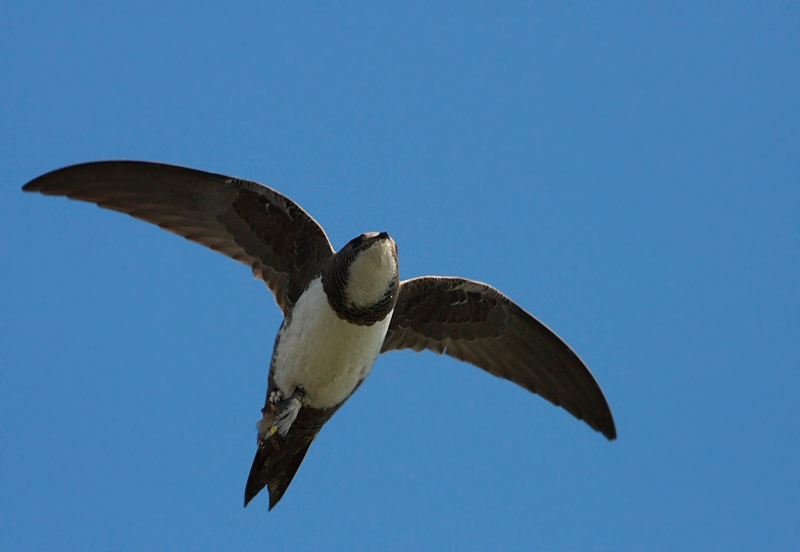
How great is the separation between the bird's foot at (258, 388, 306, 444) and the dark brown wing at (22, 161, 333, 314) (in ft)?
3.38

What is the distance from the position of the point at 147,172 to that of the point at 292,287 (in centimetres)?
165

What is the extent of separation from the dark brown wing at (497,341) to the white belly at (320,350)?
94 cm

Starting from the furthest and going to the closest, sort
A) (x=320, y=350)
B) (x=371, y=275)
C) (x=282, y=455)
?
(x=282, y=455), (x=320, y=350), (x=371, y=275)

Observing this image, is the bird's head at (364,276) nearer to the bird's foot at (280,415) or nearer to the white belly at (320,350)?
the white belly at (320,350)

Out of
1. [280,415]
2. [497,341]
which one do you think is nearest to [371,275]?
[280,415]

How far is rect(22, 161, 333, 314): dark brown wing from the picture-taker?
8633mm

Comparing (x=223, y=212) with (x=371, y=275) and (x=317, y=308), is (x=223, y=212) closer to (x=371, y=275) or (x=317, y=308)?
(x=317, y=308)

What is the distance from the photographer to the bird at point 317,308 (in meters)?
7.96

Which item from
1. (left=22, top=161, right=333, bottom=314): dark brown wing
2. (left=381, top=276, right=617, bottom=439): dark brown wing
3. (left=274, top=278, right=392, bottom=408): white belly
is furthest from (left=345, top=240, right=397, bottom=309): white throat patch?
(left=381, top=276, right=617, bottom=439): dark brown wing

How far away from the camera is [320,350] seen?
7.98 m

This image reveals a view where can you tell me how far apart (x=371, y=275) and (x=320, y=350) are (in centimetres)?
79

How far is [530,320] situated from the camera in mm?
9250

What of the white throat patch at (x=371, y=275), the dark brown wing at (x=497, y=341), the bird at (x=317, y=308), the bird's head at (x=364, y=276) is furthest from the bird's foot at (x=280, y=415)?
the dark brown wing at (x=497, y=341)

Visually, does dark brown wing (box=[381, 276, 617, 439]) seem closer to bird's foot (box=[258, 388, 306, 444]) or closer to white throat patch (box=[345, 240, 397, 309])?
white throat patch (box=[345, 240, 397, 309])
